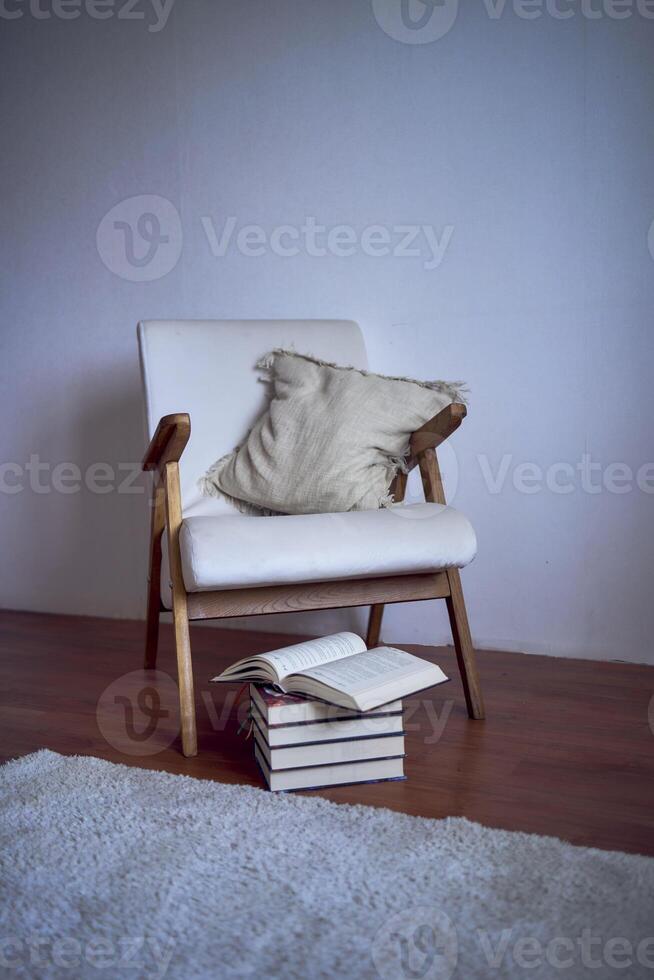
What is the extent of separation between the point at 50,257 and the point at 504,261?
146 cm

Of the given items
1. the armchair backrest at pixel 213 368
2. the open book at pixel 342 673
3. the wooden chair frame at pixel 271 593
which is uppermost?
the armchair backrest at pixel 213 368

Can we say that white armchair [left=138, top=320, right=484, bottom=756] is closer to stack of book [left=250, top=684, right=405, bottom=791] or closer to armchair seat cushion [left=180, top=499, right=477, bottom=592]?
armchair seat cushion [left=180, top=499, right=477, bottom=592]

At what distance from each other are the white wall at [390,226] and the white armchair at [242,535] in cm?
46

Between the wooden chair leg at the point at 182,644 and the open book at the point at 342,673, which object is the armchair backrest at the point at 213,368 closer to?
the wooden chair leg at the point at 182,644

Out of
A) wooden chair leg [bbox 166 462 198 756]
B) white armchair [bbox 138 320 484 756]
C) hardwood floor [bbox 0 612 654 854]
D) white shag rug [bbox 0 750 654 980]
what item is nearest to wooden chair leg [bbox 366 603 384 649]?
hardwood floor [bbox 0 612 654 854]

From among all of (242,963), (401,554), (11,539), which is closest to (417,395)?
(401,554)

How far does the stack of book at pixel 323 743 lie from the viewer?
1476 millimetres

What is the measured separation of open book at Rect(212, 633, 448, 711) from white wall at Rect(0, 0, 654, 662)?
0.86m

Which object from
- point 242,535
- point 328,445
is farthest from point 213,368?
point 242,535

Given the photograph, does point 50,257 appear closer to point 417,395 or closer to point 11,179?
point 11,179

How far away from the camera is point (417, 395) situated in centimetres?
203

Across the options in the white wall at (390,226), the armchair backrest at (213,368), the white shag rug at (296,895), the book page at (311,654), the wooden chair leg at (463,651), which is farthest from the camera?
the white wall at (390,226)

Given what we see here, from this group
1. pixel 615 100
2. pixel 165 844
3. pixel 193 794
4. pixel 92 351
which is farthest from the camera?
pixel 92 351

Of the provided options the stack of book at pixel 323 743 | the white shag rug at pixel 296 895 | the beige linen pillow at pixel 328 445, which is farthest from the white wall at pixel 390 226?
the white shag rug at pixel 296 895
